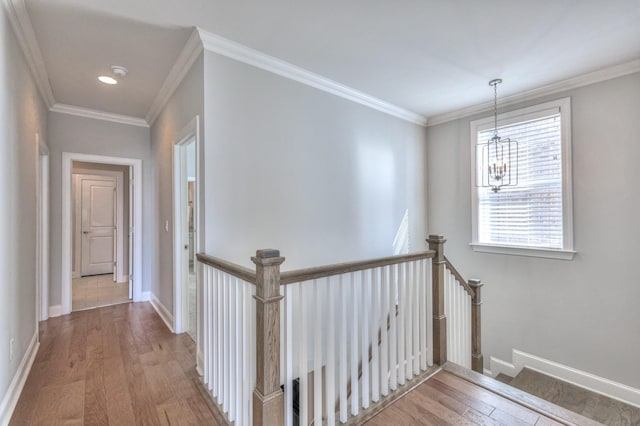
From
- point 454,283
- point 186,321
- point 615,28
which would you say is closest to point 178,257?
point 186,321

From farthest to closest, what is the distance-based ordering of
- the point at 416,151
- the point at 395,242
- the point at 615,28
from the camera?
the point at 416,151 → the point at 395,242 → the point at 615,28

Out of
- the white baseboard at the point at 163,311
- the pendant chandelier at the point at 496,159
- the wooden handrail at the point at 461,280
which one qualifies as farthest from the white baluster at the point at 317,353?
the pendant chandelier at the point at 496,159

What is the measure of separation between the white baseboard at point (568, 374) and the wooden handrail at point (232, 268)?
A: 3502 mm

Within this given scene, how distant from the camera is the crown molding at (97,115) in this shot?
3596 mm

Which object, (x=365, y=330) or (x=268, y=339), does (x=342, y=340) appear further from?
(x=268, y=339)

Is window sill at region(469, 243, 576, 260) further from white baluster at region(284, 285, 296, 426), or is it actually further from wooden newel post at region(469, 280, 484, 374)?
white baluster at region(284, 285, 296, 426)

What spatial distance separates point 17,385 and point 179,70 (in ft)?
8.69

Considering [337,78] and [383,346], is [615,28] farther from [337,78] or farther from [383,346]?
[383,346]

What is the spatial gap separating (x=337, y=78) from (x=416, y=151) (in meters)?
1.80

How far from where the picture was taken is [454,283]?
275cm

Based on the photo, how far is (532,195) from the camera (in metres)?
3.36

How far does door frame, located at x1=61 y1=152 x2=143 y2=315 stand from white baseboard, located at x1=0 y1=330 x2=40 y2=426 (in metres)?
1.21

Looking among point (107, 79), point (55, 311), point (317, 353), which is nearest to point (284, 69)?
point (107, 79)

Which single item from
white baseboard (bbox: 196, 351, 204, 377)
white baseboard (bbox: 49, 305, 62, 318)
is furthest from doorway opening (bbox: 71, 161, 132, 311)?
white baseboard (bbox: 196, 351, 204, 377)
